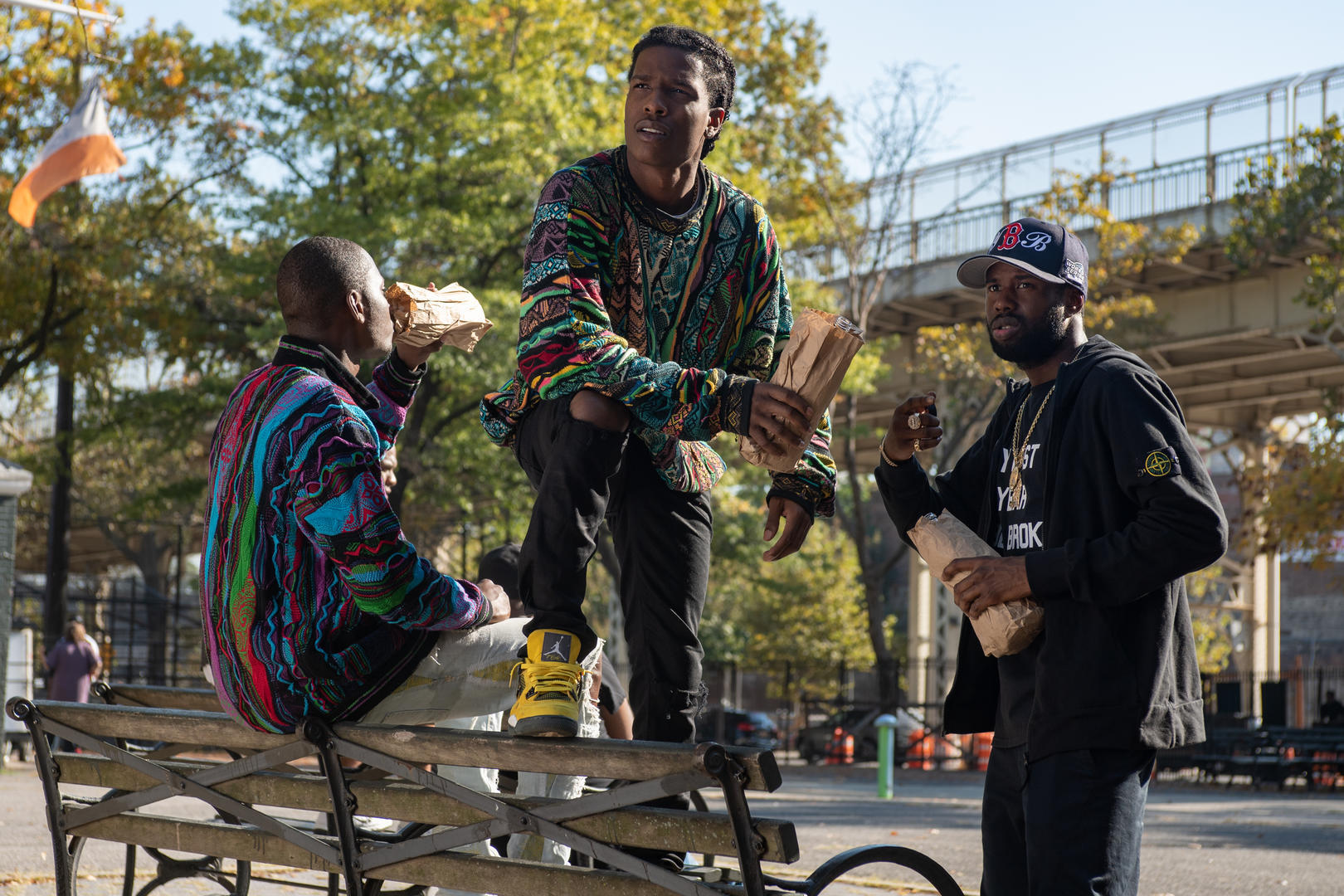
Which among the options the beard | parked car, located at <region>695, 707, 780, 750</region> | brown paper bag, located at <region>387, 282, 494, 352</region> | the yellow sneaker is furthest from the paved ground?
parked car, located at <region>695, 707, 780, 750</region>

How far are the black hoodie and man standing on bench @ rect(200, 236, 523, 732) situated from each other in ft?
4.75

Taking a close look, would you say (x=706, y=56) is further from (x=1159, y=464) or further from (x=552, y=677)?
(x=552, y=677)

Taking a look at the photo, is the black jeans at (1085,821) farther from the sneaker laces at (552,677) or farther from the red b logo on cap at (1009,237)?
the red b logo on cap at (1009,237)

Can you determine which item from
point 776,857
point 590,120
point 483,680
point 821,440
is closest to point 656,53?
point 821,440

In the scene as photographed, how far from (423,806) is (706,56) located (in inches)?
82.8

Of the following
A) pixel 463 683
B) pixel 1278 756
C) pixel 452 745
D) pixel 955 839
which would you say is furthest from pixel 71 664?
pixel 1278 756

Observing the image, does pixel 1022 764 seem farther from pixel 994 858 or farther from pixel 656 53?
pixel 656 53

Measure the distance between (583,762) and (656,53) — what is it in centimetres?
187

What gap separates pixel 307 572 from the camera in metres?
3.55

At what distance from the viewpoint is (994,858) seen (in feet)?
11.9

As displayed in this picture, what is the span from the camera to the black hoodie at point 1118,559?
319 centimetres

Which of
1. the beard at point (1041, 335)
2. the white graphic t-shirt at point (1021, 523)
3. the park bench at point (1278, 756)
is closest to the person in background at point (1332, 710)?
the park bench at point (1278, 756)

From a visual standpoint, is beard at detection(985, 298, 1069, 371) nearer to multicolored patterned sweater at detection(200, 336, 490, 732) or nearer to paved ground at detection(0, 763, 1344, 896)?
multicolored patterned sweater at detection(200, 336, 490, 732)

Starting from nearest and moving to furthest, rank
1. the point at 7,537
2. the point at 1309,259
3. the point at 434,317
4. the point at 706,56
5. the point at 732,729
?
1. the point at 706,56
2. the point at 434,317
3. the point at 7,537
4. the point at 1309,259
5. the point at 732,729
